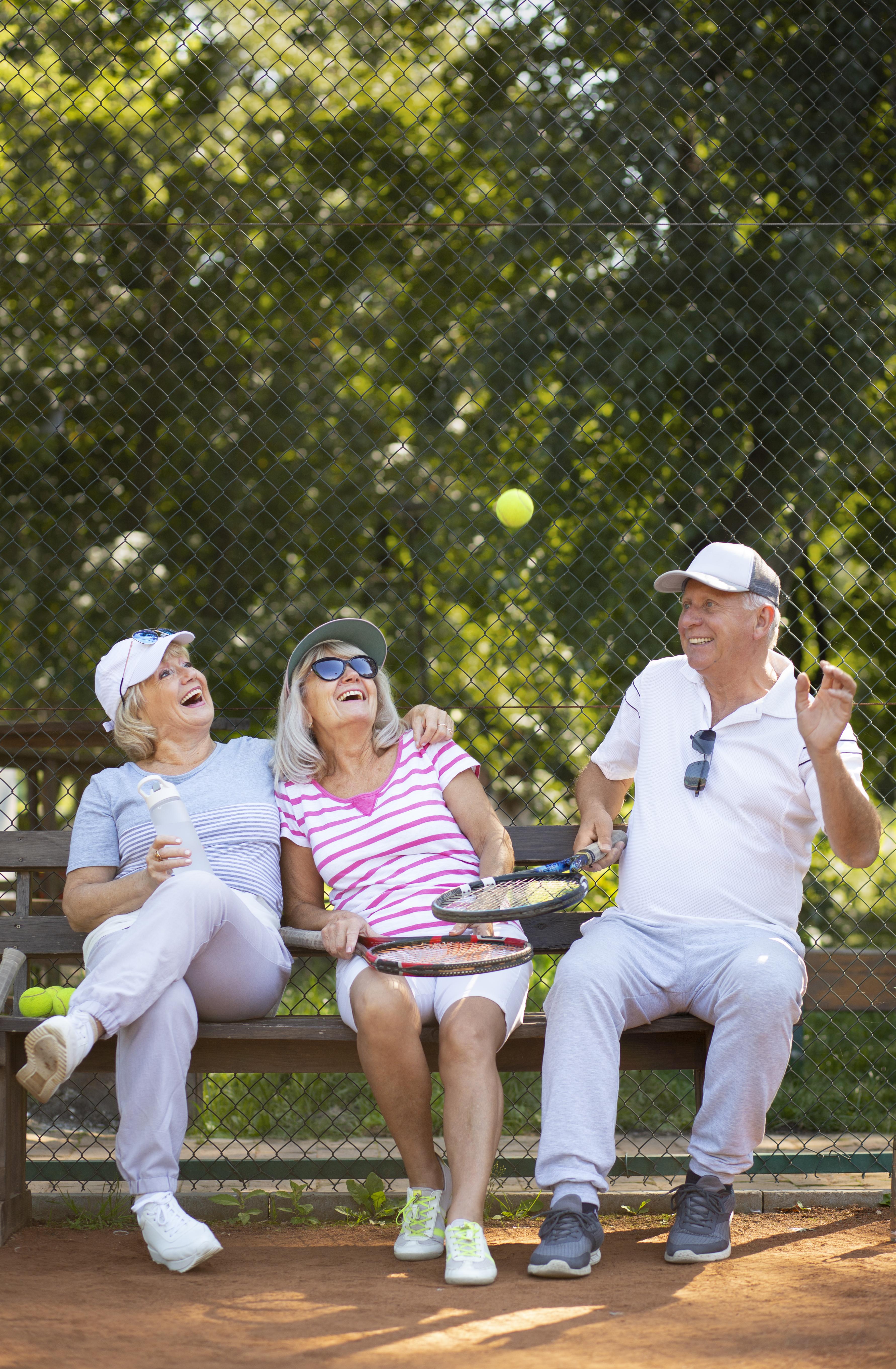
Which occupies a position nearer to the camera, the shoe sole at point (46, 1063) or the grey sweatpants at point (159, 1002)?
the shoe sole at point (46, 1063)

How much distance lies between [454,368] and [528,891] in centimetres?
366

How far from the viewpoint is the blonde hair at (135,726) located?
3.12 m

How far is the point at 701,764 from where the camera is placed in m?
2.92

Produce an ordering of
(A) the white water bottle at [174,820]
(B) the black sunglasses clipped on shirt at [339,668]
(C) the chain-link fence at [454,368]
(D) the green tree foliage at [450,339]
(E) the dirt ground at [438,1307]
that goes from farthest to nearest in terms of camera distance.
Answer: (D) the green tree foliage at [450,339]
(C) the chain-link fence at [454,368]
(B) the black sunglasses clipped on shirt at [339,668]
(A) the white water bottle at [174,820]
(E) the dirt ground at [438,1307]

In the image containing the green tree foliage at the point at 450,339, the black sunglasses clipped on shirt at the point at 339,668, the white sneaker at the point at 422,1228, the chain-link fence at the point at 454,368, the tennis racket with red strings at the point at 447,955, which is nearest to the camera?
the tennis racket with red strings at the point at 447,955

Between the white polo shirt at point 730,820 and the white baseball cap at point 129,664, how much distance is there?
1.20 meters

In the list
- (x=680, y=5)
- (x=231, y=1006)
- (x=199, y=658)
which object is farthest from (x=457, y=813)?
(x=680, y=5)

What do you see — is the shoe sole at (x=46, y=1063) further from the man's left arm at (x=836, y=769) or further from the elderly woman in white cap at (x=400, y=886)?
the man's left arm at (x=836, y=769)

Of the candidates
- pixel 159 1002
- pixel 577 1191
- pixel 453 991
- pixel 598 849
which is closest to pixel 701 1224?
pixel 577 1191

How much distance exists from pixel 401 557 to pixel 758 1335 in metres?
4.36

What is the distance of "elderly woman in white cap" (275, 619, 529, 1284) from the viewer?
2.59 m

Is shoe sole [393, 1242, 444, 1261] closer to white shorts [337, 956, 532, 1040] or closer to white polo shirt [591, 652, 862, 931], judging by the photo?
white shorts [337, 956, 532, 1040]

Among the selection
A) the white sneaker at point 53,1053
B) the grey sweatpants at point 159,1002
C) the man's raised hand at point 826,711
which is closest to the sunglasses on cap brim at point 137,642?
the grey sweatpants at point 159,1002

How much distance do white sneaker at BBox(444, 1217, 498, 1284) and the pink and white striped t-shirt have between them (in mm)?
644
